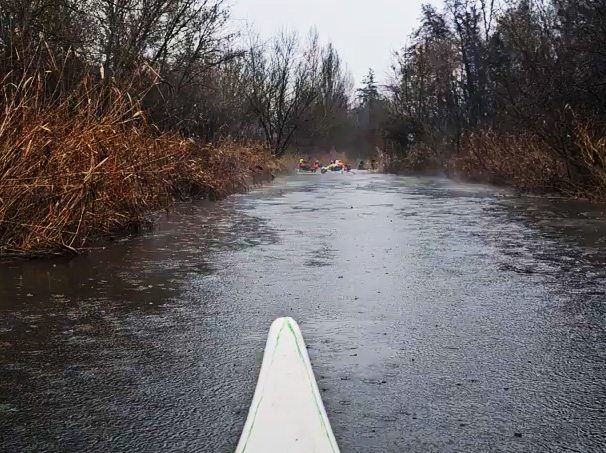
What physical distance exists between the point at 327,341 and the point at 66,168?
5174 mm

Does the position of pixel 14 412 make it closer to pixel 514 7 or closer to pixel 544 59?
pixel 544 59

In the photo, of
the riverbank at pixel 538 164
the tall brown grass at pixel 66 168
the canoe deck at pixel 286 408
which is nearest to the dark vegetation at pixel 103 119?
the tall brown grass at pixel 66 168

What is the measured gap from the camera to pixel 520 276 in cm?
742

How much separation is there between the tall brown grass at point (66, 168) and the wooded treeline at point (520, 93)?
1096 cm

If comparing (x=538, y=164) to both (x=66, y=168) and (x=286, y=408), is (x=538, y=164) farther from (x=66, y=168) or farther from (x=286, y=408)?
(x=286, y=408)

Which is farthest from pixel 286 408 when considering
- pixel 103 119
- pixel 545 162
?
pixel 545 162

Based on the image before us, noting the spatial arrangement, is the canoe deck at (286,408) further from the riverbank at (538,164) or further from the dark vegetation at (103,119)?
the riverbank at (538,164)

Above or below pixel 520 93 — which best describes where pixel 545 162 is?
below

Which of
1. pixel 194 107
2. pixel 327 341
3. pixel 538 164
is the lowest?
pixel 327 341

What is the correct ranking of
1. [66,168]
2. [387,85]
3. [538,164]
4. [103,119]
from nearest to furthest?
[66,168]
[103,119]
[538,164]
[387,85]

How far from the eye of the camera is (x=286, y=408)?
88.4 inches

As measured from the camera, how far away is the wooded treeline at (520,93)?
18828mm

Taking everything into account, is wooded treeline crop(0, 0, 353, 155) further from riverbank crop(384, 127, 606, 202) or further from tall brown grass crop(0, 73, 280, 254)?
riverbank crop(384, 127, 606, 202)

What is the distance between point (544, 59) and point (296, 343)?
20.0 metres
